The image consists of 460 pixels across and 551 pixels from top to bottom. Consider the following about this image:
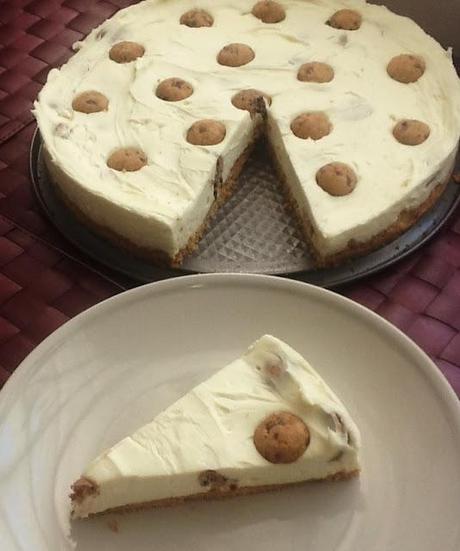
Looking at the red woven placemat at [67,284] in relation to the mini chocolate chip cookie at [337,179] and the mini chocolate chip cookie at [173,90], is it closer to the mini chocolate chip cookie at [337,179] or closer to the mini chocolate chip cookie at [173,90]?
the mini chocolate chip cookie at [337,179]

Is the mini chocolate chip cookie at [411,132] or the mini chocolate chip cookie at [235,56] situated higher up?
the mini chocolate chip cookie at [235,56]

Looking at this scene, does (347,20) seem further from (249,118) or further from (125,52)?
(125,52)

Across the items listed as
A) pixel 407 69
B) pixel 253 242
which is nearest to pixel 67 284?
pixel 253 242

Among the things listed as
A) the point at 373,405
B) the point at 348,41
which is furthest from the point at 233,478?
the point at 348,41

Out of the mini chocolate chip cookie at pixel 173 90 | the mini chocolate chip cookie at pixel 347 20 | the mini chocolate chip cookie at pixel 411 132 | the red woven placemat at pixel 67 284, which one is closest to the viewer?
the red woven placemat at pixel 67 284

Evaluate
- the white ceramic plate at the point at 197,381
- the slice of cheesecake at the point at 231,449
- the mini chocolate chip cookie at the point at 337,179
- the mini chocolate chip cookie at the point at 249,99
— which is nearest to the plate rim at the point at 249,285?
the white ceramic plate at the point at 197,381

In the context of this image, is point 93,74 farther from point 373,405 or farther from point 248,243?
point 373,405

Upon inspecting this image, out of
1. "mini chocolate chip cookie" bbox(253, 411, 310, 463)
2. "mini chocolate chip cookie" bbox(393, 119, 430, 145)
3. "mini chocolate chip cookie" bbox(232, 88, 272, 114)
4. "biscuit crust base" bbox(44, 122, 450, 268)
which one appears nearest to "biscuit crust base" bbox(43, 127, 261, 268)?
"biscuit crust base" bbox(44, 122, 450, 268)
